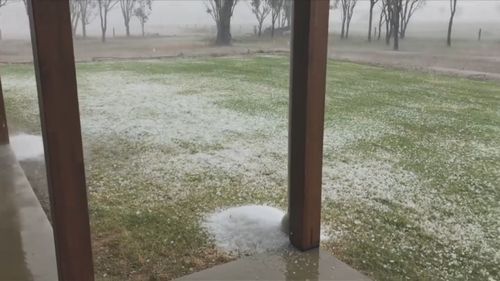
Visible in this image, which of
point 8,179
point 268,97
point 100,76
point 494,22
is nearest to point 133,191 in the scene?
point 8,179

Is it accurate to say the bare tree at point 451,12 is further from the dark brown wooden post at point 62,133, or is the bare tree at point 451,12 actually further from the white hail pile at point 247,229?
the dark brown wooden post at point 62,133

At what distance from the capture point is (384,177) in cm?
323

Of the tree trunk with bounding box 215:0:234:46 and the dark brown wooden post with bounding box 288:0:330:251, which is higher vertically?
the tree trunk with bounding box 215:0:234:46

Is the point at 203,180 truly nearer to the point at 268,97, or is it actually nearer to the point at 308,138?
the point at 308,138

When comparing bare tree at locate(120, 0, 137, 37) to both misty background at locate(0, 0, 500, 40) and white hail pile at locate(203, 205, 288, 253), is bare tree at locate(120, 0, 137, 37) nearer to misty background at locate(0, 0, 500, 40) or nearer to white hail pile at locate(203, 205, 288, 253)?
misty background at locate(0, 0, 500, 40)

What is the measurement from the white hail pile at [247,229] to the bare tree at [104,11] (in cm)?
940

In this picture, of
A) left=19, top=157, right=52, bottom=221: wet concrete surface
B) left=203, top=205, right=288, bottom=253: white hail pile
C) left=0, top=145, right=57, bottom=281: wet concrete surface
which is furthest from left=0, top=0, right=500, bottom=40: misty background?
left=203, top=205, right=288, bottom=253: white hail pile

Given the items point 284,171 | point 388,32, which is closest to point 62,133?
point 284,171

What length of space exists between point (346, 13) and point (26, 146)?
9250 millimetres

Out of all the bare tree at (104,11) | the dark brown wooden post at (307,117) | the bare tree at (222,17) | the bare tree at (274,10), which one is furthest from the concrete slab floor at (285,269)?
the bare tree at (104,11)

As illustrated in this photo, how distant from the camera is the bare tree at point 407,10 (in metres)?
10.3

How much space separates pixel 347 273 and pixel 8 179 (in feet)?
7.70

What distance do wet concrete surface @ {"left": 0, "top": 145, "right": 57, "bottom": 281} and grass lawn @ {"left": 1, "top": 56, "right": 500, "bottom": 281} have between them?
0.74 ft

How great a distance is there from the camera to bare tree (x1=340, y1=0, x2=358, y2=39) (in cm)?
1127
